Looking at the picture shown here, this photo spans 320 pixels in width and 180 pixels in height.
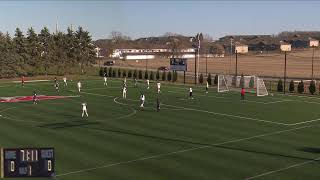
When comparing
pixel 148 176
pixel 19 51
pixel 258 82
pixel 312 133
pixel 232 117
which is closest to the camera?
pixel 148 176

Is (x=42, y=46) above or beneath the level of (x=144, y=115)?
above

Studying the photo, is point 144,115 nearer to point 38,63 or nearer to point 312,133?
point 312,133

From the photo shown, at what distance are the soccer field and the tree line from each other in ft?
131

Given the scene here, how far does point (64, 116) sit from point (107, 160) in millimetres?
14867

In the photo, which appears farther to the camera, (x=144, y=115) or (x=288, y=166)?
(x=144, y=115)

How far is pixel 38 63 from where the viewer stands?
8950 cm

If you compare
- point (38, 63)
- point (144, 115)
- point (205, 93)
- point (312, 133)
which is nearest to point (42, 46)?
point (38, 63)
